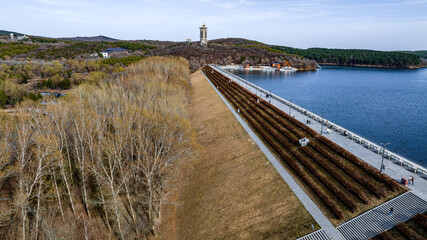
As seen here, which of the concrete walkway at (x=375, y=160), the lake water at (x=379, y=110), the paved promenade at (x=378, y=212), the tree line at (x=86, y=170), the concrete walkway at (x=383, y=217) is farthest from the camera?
the lake water at (x=379, y=110)

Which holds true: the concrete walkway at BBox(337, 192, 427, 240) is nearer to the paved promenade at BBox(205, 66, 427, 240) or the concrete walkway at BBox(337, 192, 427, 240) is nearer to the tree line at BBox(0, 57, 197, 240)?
the paved promenade at BBox(205, 66, 427, 240)

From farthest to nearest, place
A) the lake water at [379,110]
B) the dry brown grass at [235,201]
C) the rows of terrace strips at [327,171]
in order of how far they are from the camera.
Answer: the lake water at [379,110]
the dry brown grass at [235,201]
the rows of terrace strips at [327,171]

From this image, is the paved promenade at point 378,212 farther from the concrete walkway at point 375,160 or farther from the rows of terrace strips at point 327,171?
the rows of terrace strips at point 327,171

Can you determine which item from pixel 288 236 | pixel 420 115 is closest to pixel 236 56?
pixel 420 115

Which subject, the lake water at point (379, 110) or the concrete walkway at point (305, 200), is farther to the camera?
the lake water at point (379, 110)

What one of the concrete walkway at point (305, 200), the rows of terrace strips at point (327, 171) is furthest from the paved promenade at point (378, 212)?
the rows of terrace strips at point (327, 171)

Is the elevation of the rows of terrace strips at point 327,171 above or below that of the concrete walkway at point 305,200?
above
